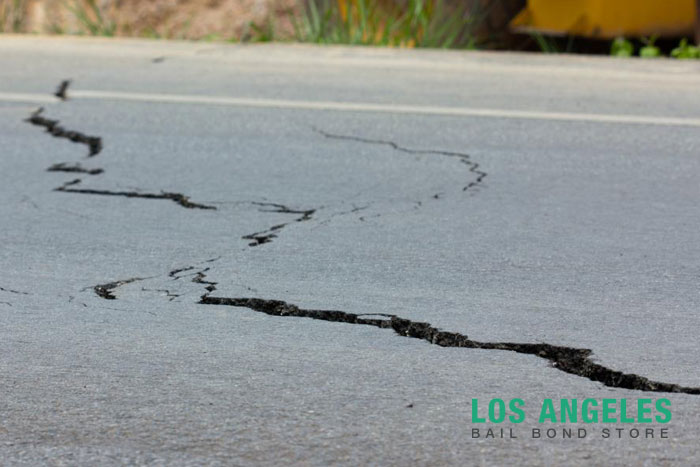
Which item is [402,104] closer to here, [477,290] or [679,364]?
[477,290]

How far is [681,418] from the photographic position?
2982mm

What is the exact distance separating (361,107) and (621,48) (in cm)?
306

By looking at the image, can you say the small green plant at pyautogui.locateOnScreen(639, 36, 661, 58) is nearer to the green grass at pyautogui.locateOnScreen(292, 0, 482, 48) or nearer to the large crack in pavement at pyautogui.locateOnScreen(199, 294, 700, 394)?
the green grass at pyautogui.locateOnScreen(292, 0, 482, 48)

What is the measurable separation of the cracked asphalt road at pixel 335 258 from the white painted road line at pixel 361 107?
0.03m

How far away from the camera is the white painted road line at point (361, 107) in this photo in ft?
21.7

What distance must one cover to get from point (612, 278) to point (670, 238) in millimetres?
594

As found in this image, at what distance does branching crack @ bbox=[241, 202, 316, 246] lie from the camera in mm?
4613

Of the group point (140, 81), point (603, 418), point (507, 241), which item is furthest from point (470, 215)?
point (140, 81)

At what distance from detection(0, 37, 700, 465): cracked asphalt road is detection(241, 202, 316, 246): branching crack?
2 centimetres

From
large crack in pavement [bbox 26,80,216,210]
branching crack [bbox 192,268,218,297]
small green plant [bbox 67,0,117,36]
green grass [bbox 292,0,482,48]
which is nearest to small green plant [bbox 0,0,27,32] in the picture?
small green plant [bbox 67,0,117,36]

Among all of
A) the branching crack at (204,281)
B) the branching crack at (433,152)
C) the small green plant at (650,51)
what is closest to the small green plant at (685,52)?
the small green plant at (650,51)

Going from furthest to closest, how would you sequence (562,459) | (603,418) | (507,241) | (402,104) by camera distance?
(402,104) → (507,241) → (603,418) → (562,459)

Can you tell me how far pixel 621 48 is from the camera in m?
9.14

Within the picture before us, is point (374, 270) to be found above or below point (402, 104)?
below
